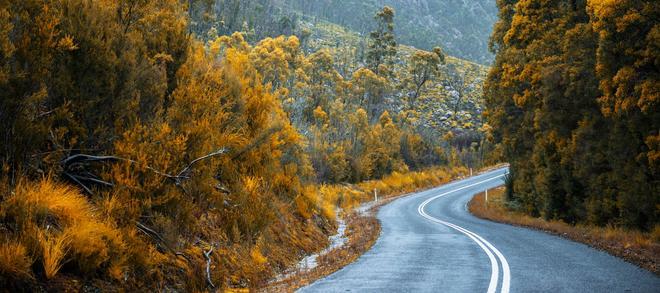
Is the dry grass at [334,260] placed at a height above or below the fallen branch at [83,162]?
below

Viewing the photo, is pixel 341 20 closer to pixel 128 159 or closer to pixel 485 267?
pixel 485 267

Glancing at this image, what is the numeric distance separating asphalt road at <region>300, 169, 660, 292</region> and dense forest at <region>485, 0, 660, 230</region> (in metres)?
3.06

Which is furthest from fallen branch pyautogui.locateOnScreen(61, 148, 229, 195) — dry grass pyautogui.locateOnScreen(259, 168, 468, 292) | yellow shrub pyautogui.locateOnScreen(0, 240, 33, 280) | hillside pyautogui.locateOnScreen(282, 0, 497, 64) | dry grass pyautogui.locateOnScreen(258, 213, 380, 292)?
hillside pyautogui.locateOnScreen(282, 0, 497, 64)

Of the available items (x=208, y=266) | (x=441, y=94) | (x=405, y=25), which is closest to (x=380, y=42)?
(x=441, y=94)

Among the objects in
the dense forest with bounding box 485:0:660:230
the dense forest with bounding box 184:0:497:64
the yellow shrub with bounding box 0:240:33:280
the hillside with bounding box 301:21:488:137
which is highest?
the dense forest with bounding box 184:0:497:64

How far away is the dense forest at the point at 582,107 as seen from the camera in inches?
547

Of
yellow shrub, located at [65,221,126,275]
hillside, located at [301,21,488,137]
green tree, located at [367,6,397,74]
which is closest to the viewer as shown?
yellow shrub, located at [65,221,126,275]

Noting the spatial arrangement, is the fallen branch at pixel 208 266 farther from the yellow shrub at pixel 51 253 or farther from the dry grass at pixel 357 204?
the yellow shrub at pixel 51 253

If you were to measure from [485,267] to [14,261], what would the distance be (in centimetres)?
795

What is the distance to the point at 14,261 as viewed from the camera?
5547mm

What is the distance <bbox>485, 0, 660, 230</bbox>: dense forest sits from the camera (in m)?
13.9

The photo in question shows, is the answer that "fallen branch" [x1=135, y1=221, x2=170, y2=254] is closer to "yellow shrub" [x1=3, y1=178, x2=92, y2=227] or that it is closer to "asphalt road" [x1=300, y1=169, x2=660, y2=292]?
"yellow shrub" [x1=3, y1=178, x2=92, y2=227]

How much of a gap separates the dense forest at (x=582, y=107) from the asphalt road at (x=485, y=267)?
10.0 feet

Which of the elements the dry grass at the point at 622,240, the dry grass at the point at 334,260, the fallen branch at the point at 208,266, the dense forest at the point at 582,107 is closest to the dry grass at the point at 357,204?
the dry grass at the point at 334,260
